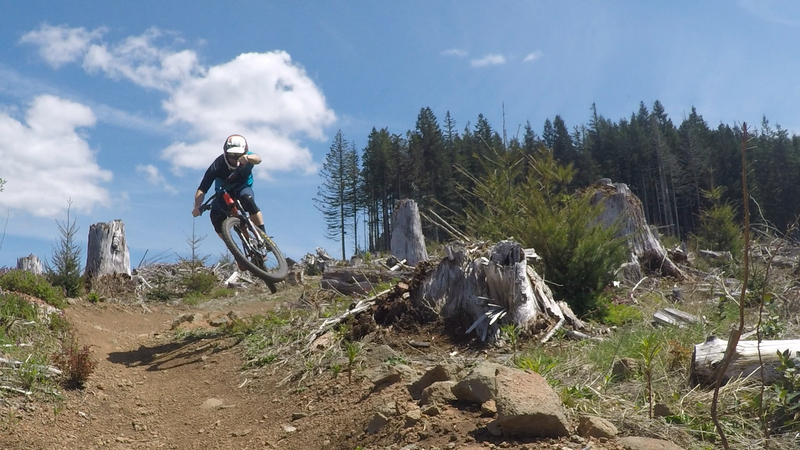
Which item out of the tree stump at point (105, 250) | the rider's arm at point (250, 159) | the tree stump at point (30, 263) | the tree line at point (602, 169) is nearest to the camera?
the rider's arm at point (250, 159)

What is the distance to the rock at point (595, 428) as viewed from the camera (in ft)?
9.81

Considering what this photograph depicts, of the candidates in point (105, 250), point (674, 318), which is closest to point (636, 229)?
point (674, 318)

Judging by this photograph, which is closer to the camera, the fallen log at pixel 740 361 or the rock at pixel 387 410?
the rock at pixel 387 410

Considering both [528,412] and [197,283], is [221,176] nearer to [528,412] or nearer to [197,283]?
[528,412]

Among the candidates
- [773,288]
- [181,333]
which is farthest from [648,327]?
[181,333]

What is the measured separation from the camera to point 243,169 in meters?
7.99

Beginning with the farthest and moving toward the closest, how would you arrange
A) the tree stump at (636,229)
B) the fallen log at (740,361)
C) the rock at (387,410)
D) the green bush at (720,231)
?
the green bush at (720,231), the tree stump at (636,229), the fallen log at (740,361), the rock at (387,410)

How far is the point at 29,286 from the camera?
8508 millimetres

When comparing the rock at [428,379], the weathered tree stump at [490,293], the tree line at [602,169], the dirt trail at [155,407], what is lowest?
the dirt trail at [155,407]

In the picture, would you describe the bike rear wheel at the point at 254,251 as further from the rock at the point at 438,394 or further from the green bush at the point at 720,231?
the green bush at the point at 720,231

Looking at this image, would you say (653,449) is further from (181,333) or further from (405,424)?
(181,333)

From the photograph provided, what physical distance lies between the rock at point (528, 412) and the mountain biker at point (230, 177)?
5.67 meters

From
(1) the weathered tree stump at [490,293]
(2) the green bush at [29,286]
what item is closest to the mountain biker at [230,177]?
(2) the green bush at [29,286]

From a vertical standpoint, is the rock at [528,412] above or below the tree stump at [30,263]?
below
